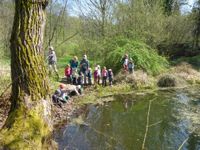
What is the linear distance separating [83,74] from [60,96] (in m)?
4.53

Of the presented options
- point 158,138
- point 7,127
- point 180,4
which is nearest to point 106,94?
point 158,138

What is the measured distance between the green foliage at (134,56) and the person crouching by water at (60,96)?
8.11 metres

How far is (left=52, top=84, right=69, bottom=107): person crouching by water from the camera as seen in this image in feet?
47.1

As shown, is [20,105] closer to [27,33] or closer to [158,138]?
[27,33]

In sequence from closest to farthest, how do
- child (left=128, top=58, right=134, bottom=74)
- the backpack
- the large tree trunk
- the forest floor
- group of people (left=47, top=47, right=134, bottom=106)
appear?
1. the large tree trunk
2. the forest floor
3. group of people (left=47, top=47, right=134, bottom=106)
4. the backpack
5. child (left=128, top=58, right=134, bottom=74)

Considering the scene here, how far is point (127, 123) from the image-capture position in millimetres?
12906

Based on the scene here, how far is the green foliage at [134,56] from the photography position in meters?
22.9

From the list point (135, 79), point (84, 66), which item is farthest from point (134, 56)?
point (84, 66)

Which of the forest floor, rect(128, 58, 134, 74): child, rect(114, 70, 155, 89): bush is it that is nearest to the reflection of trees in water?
the forest floor

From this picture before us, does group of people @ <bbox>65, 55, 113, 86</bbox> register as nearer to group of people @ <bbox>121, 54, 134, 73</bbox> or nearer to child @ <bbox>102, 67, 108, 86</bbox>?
child @ <bbox>102, 67, 108, 86</bbox>

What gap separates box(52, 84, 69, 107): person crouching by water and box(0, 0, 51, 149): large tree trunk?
991 cm

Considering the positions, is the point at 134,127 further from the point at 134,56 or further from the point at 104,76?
the point at 134,56

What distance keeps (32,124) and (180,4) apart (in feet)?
129

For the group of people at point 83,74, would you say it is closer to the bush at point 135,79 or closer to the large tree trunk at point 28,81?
the bush at point 135,79
